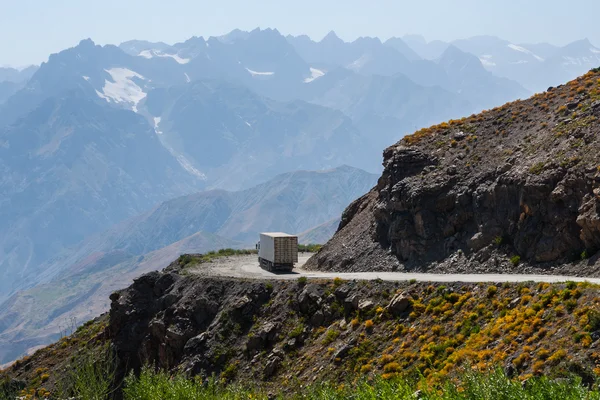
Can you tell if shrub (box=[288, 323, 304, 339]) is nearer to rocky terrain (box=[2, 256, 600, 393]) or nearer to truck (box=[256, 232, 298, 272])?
rocky terrain (box=[2, 256, 600, 393])

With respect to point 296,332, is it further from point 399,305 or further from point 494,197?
point 494,197

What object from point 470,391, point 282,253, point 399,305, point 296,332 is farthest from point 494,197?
point 470,391

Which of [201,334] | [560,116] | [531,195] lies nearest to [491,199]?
[531,195]

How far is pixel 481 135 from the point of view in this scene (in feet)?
202

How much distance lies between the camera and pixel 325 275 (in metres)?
58.1

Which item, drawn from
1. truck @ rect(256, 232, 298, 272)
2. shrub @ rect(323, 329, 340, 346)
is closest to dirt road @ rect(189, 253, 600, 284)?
truck @ rect(256, 232, 298, 272)

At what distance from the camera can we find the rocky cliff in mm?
47219

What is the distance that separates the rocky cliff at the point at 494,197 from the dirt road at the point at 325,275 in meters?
1.97

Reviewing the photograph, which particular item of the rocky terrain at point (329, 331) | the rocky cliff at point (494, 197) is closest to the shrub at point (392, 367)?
the rocky terrain at point (329, 331)

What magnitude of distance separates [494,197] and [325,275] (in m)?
13.7

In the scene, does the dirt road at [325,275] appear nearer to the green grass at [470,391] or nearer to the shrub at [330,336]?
the shrub at [330,336]

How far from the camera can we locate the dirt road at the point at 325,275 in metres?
43.4

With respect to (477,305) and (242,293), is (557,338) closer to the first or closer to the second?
(477,305)

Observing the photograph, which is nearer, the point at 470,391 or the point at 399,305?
the point at 470,391
